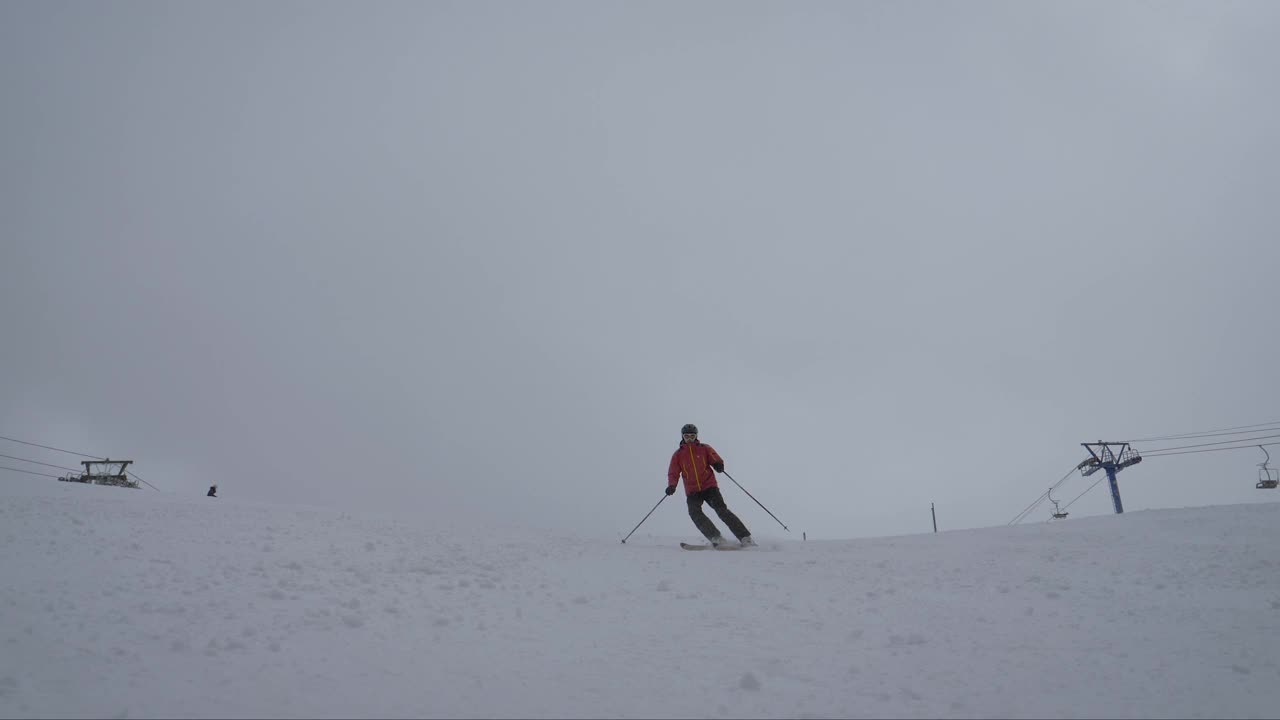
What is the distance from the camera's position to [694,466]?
41.0 feet

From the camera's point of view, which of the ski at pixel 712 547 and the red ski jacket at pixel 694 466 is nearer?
the ski at pixel 712 547

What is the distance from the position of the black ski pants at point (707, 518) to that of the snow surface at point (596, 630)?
3.70 m

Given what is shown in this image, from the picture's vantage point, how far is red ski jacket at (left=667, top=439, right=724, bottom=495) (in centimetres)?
1242

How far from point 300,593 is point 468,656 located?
6.55 ft

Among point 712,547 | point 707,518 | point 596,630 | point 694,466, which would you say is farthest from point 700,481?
point 596,630

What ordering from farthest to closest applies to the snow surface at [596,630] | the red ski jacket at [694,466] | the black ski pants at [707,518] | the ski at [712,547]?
the red ski jacket at [694,466]
the black ski pants at [707,518]
the ski at [712,547]
the snow surface at [596,630]

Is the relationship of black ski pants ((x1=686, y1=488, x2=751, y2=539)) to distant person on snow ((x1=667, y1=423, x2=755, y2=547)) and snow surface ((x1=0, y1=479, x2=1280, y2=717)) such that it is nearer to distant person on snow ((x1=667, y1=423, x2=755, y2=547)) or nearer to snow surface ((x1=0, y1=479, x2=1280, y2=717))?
distant person on snow ((x1=667, y1=423, x2=755, y2=547))

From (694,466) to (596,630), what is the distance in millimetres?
7649

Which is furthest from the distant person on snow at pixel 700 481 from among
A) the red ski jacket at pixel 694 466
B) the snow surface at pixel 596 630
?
the snow surface at pixel 596 630

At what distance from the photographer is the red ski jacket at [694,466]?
12.4 meters

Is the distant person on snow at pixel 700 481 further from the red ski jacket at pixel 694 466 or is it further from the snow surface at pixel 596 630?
the snow surface at pixel 596 630

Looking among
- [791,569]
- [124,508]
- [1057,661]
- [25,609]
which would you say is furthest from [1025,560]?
[124,508]

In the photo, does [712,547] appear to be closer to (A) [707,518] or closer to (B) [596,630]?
(A) [707,518]

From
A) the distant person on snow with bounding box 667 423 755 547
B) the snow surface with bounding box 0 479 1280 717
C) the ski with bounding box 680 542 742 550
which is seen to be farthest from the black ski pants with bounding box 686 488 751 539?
the snow surface with bounding box 0 479 1280 717
